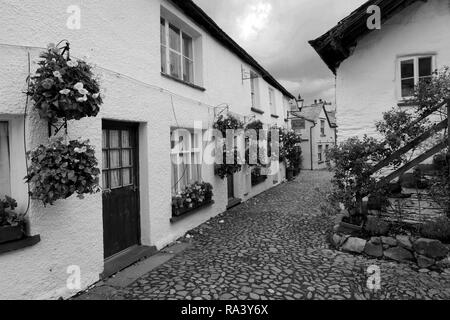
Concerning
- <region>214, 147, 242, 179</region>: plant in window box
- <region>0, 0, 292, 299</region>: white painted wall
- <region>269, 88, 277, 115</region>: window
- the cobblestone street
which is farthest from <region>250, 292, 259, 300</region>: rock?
<region>269, 88, 277, 115</region>: window

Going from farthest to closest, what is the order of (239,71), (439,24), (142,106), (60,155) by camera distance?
(239,71) → (439,24) → (142,106) → (60,155)

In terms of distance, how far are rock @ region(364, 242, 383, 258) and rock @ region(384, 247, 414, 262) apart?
3.6 inches

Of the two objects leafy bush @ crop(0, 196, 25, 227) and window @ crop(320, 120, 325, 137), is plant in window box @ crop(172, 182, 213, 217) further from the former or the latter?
window @ crop(320, 120, 325, 137)

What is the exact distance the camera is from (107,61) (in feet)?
14.8

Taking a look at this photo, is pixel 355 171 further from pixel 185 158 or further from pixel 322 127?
pixel 322 127

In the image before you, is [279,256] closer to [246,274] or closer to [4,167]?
[246,274]

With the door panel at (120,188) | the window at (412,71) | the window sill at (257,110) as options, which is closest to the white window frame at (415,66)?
the window at (412,71)

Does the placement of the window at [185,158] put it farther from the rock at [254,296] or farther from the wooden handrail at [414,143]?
the wooden handrail at [414,143]

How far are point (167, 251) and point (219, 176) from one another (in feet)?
10.5

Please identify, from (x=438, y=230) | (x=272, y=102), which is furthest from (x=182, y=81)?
(x=272, y=102)

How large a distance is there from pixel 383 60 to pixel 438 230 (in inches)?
154

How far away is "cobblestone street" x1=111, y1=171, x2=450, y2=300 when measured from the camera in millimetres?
3959

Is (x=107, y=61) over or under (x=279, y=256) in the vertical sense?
over
